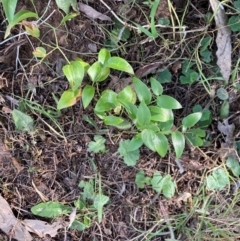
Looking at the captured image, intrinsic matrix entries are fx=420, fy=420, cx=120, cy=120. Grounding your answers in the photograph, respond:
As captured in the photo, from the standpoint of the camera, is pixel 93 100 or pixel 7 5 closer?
pixel 7 5

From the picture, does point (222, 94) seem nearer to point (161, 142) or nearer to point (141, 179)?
point (161, 142)

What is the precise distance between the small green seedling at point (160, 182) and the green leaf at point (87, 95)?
30 centimetres

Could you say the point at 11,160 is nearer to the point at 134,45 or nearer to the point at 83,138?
the point at 83,138

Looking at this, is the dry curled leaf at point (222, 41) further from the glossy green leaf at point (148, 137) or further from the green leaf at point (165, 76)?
the glossy green leaf at point (148, 137)

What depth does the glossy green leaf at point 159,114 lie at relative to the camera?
1.31m

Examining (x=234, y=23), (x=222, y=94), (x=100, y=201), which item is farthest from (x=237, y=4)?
(x=100, y=201)

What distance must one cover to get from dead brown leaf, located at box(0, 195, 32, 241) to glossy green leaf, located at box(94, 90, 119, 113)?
1.56ft

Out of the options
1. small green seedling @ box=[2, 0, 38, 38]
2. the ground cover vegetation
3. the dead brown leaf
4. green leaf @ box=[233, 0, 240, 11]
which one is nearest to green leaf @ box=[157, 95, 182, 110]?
the ground cover vegetation

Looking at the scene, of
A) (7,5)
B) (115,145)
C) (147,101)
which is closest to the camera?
(7,5)

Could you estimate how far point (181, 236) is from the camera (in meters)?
1.44

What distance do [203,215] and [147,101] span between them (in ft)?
1.46

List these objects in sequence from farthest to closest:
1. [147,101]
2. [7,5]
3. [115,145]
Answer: [115,145]
[147,101]
[7,5]

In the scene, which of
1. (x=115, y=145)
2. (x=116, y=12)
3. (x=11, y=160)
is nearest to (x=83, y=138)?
(x=115, y=145)

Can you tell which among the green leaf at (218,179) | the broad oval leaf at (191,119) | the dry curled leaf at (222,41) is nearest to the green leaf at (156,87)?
the broad oval leaf at (191,119)
